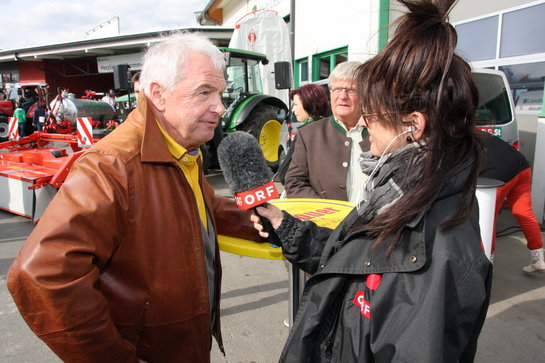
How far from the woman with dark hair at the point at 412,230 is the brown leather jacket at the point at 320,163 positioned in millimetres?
1275

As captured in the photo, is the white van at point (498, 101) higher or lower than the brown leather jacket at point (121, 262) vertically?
higher

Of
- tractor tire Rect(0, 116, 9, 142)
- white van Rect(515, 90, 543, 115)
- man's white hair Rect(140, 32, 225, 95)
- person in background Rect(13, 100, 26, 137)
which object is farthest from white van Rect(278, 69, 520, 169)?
tractor tire Rect(0, 116, 9, 142)

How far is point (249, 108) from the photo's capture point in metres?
7.21

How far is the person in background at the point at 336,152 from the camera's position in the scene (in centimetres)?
238

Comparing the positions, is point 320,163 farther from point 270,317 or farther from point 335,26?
point 335,26

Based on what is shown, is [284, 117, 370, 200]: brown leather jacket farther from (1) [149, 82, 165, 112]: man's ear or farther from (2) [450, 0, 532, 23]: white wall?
(2) [450, 0, 532, 23]: white wall

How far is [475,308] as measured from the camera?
2.92 ft

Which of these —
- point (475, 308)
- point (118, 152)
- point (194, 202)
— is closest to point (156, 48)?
point (118, 152)

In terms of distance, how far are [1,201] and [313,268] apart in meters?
5.27

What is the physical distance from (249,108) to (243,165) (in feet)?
19.8

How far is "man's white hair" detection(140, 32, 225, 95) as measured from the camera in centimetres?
133

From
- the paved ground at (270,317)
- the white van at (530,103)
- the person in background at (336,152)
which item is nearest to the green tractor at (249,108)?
the paved ground at (270,317)

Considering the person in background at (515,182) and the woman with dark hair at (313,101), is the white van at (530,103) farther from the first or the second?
the woman with dark hair at (313,101)

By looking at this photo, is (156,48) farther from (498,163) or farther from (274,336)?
(498,163)
